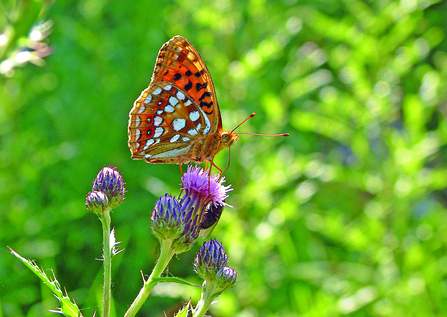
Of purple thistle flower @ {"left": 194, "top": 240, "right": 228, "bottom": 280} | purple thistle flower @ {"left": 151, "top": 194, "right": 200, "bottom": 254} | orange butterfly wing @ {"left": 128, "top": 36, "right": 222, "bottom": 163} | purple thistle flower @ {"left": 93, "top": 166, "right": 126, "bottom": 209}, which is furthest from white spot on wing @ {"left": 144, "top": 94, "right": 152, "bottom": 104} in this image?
purple thistle flower @ {"left": 194, "top": 240, "right": 228, "bottom": 280}

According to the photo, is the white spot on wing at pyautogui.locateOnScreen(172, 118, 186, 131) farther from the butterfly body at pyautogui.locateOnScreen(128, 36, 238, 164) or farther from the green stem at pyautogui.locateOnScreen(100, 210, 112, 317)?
the green stem at pyautogui.locateOnScreen(100, 210, 112, 317)

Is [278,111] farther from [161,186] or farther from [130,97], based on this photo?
[130,97]

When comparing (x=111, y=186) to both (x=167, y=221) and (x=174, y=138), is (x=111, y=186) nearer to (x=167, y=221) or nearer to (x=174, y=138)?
(x=167, y=221)

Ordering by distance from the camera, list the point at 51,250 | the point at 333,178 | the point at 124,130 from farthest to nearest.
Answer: the point at 124,130 < the point at 333,178 < the point at 51,250

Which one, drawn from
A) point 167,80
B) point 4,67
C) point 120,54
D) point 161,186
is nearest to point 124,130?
point 120,54

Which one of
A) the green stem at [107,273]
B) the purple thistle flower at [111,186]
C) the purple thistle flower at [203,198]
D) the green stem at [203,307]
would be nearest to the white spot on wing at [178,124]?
the purple thistle flower at [203,198]

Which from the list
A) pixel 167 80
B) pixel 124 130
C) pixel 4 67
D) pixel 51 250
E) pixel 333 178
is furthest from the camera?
pixel 124 130

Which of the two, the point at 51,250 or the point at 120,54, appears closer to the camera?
the point at 51,250
